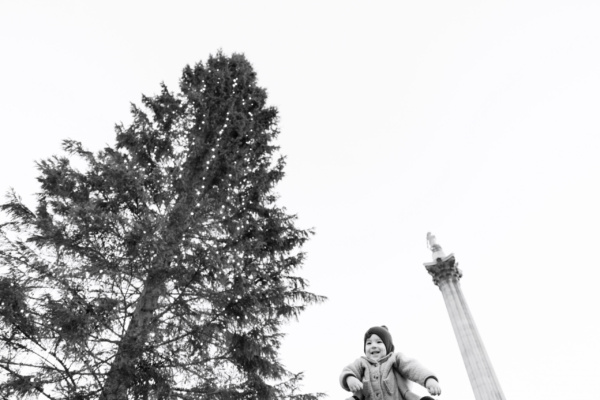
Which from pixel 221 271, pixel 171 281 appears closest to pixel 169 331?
pixel 171 281

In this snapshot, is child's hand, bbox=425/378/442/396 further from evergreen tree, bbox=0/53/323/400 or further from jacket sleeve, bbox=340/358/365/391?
evergreen tree, bbox=0/53/323/400

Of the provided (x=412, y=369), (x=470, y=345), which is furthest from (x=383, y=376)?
(x=470, y=345)

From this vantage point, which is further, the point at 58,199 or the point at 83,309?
the point at 58,199

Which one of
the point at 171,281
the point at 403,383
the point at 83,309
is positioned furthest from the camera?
the point at 171,281

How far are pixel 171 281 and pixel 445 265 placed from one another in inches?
389

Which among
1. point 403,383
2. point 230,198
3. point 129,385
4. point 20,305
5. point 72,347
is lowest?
point 403,383

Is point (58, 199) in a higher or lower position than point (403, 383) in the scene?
higher

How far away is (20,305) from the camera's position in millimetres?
6328

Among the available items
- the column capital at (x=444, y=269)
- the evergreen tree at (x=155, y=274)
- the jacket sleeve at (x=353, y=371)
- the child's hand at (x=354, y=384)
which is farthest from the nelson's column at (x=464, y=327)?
the child's hand at (x=354, y=384)

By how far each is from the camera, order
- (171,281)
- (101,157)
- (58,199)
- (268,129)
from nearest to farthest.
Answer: (171,281)
(58,199)
(101,157)
(268,129)

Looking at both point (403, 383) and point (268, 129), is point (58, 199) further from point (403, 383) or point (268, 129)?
point (403, 383)

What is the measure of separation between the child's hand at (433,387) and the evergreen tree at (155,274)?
4704 mm

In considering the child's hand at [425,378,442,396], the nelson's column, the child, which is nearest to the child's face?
the child

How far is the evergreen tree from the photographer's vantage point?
6.46m
